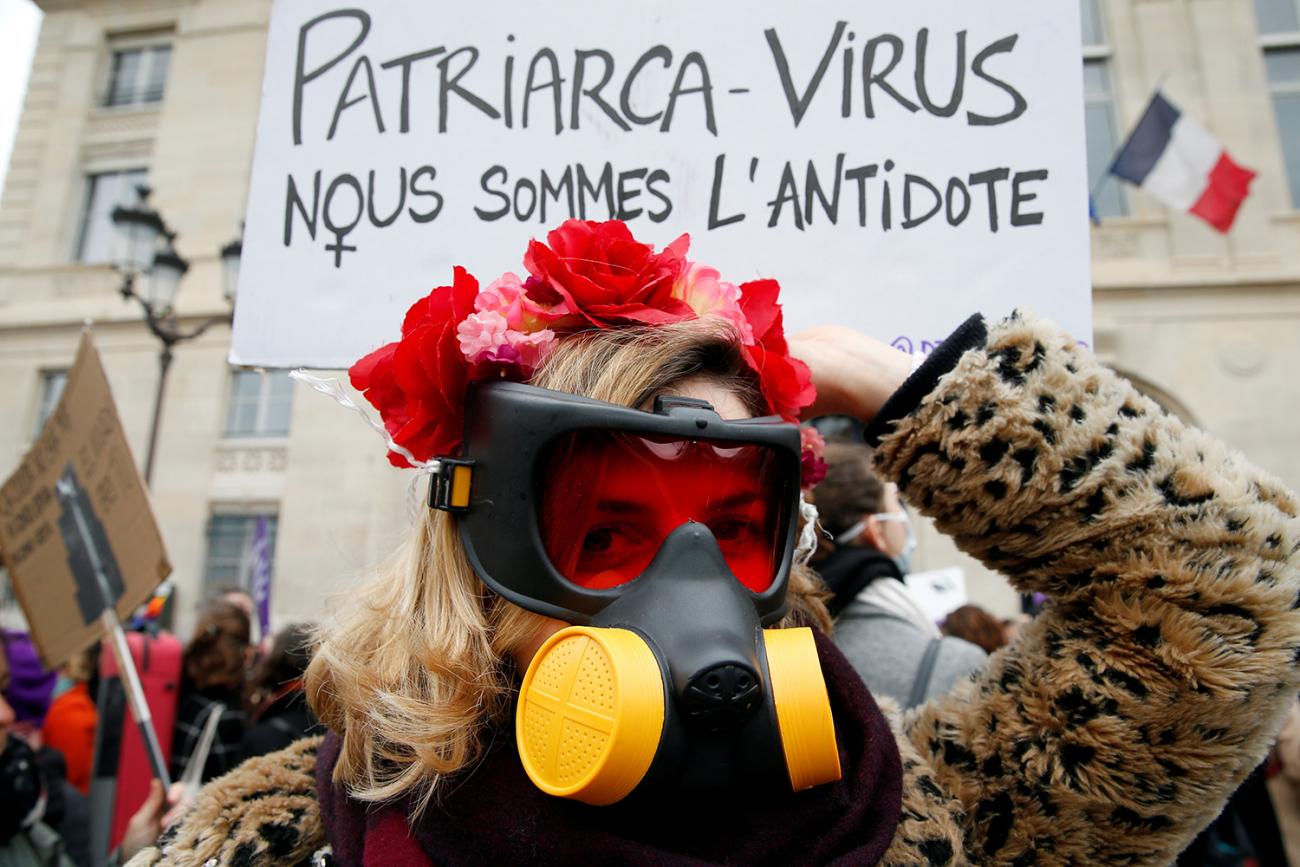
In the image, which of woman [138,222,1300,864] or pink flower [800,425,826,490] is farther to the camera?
pink flower [800,425,826,490]

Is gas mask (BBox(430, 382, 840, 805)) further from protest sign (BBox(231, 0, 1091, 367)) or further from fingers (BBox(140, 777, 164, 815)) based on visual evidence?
fingers (BBox(140, 777, 164, 815))

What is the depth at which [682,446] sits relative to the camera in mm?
1181

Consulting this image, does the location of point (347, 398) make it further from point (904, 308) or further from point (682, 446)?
point (904, 308)

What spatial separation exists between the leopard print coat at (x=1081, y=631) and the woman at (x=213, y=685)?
3.11 metres

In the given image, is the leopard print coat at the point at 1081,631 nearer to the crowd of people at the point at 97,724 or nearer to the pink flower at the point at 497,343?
the pink flower at the point at 497,343

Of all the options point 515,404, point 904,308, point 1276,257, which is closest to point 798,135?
point 904,308

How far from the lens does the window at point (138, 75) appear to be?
1680 centimetres

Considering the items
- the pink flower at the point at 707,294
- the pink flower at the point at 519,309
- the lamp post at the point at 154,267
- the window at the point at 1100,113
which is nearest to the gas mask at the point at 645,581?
the pink flower at the point at 519,309

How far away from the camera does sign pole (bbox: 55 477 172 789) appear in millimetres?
2482

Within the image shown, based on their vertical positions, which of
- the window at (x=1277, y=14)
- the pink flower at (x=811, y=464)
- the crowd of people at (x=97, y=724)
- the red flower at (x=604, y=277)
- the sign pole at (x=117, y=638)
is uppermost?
the window at (x=1277, y=14)

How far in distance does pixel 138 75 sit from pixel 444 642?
1970 cm

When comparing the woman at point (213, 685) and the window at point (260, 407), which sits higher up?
the window at point (260, 407)

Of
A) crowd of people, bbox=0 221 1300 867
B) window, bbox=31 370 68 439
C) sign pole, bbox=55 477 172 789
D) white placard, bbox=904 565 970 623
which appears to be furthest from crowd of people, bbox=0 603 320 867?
window, bbox=31 370 68 439

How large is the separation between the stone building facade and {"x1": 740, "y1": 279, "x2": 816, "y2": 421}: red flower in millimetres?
9206
